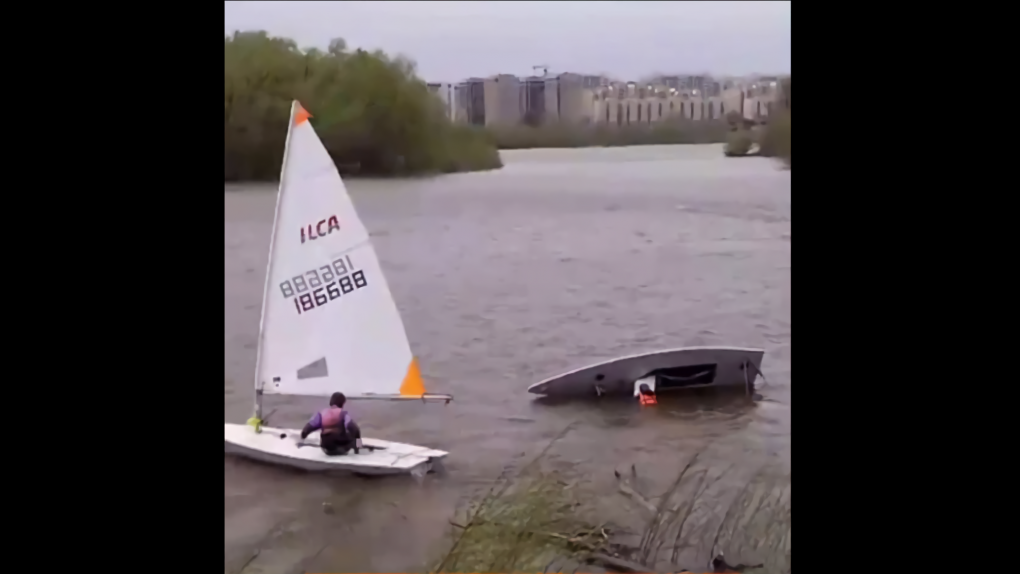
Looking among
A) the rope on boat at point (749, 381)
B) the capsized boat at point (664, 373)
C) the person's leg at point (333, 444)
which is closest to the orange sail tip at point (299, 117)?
the person's leg at point (333, 444)

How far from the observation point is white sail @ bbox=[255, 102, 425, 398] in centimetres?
351

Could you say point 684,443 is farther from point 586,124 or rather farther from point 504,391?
point 586,124

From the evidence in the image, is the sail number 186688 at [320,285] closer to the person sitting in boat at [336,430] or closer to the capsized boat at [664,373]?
the person sitting in boat at [336,430]

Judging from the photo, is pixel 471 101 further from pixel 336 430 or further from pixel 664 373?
pixel 336 430

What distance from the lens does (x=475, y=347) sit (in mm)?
4434

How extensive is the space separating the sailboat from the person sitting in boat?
0.08m

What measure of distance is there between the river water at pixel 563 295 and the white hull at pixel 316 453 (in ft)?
0.26

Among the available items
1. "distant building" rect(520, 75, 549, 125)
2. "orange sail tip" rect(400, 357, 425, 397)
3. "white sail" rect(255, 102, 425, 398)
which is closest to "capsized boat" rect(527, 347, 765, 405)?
"orange sail tip" rect(400, 357, 425, 397)

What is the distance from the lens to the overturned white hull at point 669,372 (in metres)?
4.05

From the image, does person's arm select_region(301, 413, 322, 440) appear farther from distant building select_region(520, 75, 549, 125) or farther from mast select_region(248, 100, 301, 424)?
distant building select_region(520, 75, 549, 125)

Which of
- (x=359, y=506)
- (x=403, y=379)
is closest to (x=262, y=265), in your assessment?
(x=403, y=379)

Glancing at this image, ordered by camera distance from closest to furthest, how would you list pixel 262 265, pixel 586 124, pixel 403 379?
pixel 403 379, pixel 586 124, pixel 262 265

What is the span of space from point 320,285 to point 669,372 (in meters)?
1.61

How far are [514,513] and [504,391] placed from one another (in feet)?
4.56
